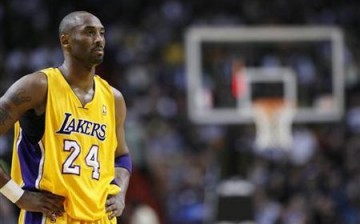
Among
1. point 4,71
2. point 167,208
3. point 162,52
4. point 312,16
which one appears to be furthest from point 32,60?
point 312,16

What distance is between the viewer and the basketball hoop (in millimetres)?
13102

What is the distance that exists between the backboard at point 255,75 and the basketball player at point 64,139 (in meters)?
8.15

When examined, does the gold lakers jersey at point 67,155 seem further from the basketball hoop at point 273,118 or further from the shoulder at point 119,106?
the basketball hoop at point 273,118

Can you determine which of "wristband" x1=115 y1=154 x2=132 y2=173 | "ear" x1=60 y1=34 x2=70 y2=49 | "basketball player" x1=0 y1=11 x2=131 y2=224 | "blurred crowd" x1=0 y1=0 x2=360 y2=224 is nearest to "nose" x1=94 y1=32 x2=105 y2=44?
"basketball player" x1=0 y1=11 x2=131 y2=224

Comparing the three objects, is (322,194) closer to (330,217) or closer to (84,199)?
(330,217)

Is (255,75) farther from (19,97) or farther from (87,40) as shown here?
(19,97)

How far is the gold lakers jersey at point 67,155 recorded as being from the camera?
195 inches

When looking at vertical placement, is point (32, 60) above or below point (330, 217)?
above

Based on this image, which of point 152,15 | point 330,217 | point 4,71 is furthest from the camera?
point 152,15

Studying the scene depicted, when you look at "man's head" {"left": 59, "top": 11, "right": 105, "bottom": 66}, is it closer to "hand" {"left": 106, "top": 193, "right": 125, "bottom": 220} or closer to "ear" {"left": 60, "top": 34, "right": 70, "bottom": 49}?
"ear" {"left": 60, "top": 34, "right": 70, "bottom": 49}

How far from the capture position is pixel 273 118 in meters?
13.3

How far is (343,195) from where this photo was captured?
46.5ft

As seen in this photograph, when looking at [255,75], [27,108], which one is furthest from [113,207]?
[255,75]

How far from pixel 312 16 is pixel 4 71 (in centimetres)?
646
